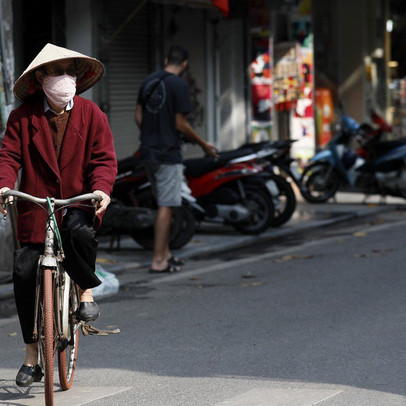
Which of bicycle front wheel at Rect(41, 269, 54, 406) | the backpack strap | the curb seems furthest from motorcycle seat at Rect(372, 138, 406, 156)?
bicycle front wheel at Rect(41, 269, 54, 406)

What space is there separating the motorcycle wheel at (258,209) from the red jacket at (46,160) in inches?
270

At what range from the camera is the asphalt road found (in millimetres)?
5496

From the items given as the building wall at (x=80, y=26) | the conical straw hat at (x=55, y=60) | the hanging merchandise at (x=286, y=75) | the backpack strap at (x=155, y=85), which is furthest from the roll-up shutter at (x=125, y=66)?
the conical straw hat at (x=55, y=60)

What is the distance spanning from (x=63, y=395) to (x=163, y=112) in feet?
15.5

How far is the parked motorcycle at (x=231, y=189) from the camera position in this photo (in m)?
12.2

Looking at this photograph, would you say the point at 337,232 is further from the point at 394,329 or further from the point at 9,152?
the point at 9,152

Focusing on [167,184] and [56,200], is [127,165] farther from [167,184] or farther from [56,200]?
[56,200]

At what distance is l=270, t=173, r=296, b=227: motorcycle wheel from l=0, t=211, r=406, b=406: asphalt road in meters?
2.17

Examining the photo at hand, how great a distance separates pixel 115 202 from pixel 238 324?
147 inches

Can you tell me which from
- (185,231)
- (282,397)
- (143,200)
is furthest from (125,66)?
(282,397)

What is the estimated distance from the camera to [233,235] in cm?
1266

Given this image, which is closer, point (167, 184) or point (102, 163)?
point (102, 163)

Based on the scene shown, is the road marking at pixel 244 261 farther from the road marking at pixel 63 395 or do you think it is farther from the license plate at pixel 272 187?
the road marking at pixel 63 395

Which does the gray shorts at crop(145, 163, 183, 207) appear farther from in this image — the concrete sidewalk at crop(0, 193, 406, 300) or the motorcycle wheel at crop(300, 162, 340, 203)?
the motorcycle wheel at crop(300, 162, 340, 203)
